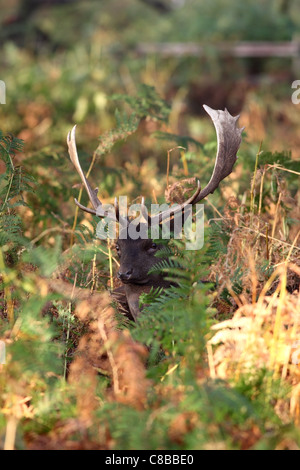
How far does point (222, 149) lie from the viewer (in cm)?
534

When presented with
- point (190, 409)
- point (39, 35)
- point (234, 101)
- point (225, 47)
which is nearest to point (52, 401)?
point (190, 409)

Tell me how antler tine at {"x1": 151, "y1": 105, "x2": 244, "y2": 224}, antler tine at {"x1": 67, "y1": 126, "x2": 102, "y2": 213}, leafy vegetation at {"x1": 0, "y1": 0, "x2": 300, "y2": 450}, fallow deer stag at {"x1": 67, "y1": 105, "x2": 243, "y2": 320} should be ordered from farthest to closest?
antler tine at {"x1": 67, "y1": 126, "x2": 102, "y2": 213}, antler tine at {"x1": 151, "y1": 105, "x2": 244, "y2": 224}, fallow deer stag at {"x1": 67, "y1": 105, "x2": 243, "y2": 320}, leafy vegetation at {"x1": 0, "y1": 0, "x2": 300, "y2": 450}

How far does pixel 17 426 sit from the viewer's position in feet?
12.2

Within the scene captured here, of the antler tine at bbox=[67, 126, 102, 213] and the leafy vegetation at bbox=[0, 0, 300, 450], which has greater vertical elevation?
the antler tine at bbox=[67, 126, 102, 213]

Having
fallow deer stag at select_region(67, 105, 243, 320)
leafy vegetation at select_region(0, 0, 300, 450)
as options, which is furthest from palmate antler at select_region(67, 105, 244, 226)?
leafy vegetation at select_region(0, 0, 300, 450)

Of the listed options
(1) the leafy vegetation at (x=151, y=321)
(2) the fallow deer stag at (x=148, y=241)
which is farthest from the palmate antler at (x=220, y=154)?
(1) the leafy vegetation at (x=151, y=321)

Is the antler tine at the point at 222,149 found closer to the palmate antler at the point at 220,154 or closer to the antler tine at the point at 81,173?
the palmate antler at the point at 220,154

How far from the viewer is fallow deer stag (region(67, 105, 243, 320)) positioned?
504 cm

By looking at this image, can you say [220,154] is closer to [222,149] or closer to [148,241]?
[222,149]

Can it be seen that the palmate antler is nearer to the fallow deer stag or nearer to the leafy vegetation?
the fallow deer stag

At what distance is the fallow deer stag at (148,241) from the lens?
504 centimetres

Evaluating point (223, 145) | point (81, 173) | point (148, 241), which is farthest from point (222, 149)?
point (81, 173)

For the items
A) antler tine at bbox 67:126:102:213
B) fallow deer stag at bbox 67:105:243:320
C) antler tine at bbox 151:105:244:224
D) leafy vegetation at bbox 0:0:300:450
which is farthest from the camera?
antler tine at bbox 67:126:102:213
